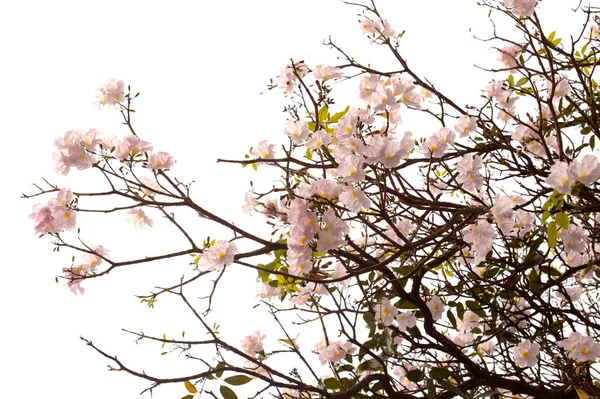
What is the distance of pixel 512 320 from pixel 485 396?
244mm

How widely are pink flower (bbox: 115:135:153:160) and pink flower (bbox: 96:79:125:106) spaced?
0.10 meters

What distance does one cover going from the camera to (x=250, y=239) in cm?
94

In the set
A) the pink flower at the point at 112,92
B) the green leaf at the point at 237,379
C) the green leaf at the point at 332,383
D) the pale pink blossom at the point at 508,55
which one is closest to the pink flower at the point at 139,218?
the pink flower at the point at 112,92

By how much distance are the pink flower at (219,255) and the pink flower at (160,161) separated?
0.15 meters

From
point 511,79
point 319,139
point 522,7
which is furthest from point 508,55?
point 319,139

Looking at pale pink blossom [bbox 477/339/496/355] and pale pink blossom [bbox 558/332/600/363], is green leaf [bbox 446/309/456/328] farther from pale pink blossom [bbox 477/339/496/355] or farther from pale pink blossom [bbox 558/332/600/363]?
pale pink blossom [bbox 558/332/600/363]

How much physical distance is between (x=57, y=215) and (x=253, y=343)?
15.7 inches

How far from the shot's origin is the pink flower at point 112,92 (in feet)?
3.44

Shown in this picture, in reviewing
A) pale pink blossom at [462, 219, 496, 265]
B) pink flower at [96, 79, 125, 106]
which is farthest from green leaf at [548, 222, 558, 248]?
pink flower at [96, 79, 125, 106]

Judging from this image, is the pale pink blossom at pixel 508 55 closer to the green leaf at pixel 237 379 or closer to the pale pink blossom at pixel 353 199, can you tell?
the pale pink blossom at pixel 353 199

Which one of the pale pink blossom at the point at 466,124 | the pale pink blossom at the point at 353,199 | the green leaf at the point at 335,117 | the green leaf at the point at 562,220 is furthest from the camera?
the green leaf at the point at 335,117

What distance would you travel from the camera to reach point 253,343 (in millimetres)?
1163

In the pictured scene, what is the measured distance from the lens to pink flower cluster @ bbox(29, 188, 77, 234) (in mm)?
964

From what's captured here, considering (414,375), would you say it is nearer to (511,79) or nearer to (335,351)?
(335,351)
